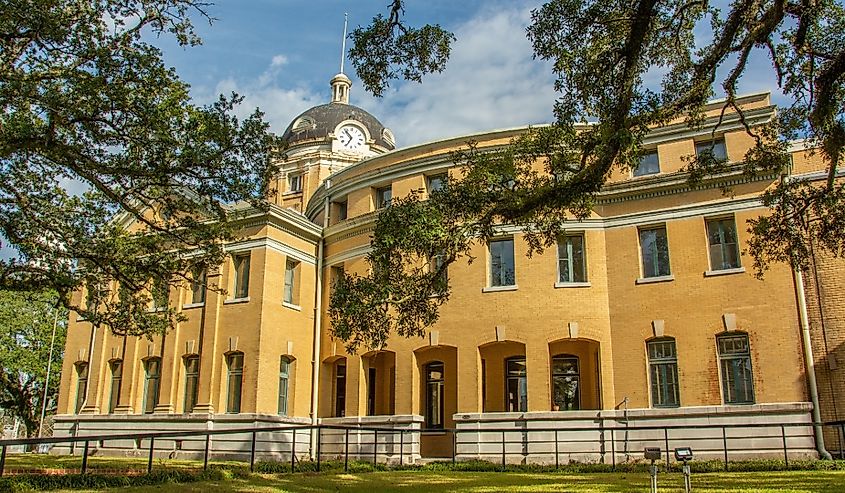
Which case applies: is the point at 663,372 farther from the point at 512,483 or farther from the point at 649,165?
the point at 512,483

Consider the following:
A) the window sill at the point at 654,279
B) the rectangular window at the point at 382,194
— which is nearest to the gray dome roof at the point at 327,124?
the rectangular window at the point at 382,194

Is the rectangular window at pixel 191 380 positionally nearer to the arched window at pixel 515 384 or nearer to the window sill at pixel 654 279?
the arched window at pixel 515 384

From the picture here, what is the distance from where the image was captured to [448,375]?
26.7m

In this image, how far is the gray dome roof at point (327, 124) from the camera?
160ft

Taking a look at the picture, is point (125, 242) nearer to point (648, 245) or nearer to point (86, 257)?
point (86, 257)

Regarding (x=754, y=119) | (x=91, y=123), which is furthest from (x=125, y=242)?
(x=754, y=119)

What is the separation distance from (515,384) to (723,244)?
316 inches

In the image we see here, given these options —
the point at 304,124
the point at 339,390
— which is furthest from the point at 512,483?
the point at 304,124

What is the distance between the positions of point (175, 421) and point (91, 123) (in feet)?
51.8

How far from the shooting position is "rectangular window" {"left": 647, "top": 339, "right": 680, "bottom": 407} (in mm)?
22141

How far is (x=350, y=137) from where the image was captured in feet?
158

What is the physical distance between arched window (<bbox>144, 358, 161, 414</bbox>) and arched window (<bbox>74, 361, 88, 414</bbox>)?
3305 mm

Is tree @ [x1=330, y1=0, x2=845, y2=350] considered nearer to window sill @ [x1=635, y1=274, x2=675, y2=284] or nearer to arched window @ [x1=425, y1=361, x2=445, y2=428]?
window sill @ [x1=635, y1=274, x2=675, y2=284]

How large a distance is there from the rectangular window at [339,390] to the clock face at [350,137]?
22059 millimetres
